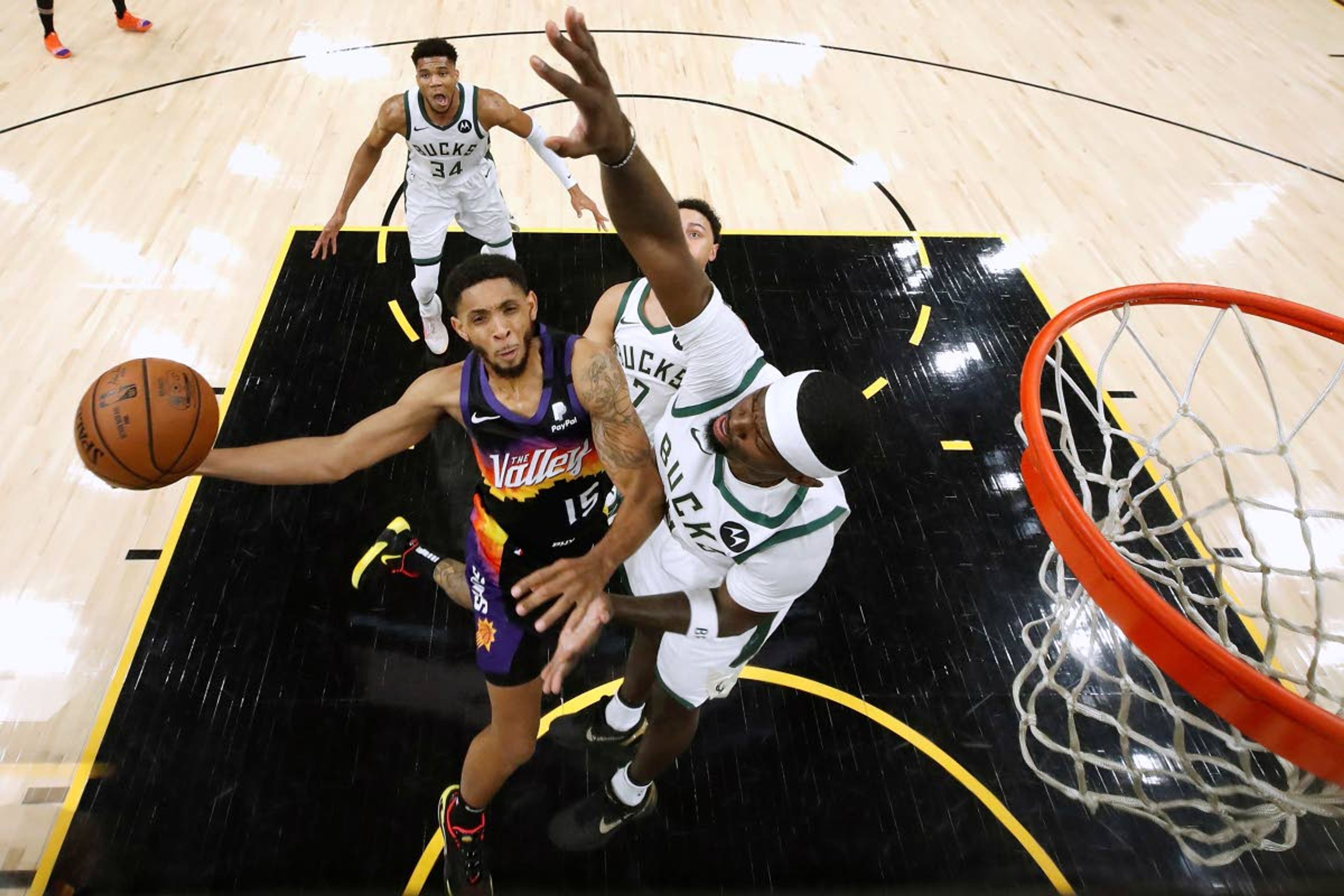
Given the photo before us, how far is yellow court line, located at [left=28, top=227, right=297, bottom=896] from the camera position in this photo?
10.5ft

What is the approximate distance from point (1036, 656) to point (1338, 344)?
4.51 metres

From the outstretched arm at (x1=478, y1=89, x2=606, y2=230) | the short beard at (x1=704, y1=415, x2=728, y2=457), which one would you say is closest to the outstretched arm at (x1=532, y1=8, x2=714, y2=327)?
the short beard at (x1=704, y1=415, x2=728, y2=457)

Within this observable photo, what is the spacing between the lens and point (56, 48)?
783 cm

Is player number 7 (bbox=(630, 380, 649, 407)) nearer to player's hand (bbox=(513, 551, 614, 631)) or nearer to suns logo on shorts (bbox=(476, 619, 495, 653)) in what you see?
suns logo on shorts (bbox=(476, 619, 495, 653))

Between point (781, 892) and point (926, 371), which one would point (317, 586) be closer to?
point (781, 892)

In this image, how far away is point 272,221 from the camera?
6.21 metres

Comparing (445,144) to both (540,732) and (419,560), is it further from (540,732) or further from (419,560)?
(540,732)

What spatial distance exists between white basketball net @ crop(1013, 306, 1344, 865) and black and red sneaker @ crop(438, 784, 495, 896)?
79.1 inches

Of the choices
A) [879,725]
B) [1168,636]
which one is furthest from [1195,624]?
[1168,636]

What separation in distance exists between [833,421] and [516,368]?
3.89ft

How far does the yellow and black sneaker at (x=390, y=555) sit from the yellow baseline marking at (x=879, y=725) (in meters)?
1.02

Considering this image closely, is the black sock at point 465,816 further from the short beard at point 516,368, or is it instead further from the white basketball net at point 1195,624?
the white basketball net at point 1195,624

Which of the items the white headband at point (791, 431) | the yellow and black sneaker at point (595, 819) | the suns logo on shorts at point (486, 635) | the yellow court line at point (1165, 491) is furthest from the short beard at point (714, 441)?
the yellow court line at point (1165, 491)

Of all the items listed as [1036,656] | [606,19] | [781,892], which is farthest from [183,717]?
[606,19]
